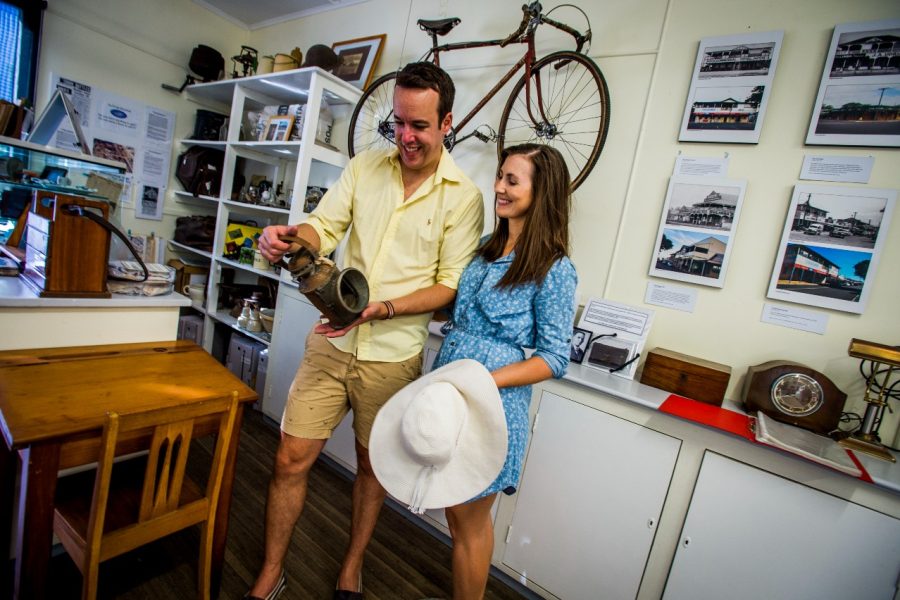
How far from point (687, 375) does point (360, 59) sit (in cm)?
301

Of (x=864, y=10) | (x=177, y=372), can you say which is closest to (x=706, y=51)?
(x=864, y=10)

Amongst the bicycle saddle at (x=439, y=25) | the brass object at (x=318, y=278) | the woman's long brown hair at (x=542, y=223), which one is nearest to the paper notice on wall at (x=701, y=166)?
the woman's long brown hair at (x=542, y=223)

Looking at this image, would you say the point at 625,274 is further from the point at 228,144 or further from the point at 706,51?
the point at 228,144

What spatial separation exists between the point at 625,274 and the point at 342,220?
4.54ft

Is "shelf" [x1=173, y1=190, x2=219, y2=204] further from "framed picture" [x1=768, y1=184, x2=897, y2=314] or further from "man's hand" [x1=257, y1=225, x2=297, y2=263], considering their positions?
"framed picture" [x1=768, y1=184, x2=897, y2=314]

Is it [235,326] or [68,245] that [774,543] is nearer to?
[68,245]

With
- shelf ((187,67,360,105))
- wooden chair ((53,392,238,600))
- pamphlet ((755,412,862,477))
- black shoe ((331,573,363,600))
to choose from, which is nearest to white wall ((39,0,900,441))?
pamphlet ((755,412,862,477))

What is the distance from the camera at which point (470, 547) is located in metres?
1.26

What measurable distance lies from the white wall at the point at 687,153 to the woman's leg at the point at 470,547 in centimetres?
123

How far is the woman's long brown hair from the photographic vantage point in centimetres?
117

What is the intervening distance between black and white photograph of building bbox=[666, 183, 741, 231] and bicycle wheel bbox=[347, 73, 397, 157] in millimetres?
1846

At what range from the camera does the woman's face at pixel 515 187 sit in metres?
1.22

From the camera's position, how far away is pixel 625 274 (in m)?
2.03

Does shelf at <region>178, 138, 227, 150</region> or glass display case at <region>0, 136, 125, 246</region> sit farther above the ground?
shelf at <region>178, 138, 227, 150</region>
